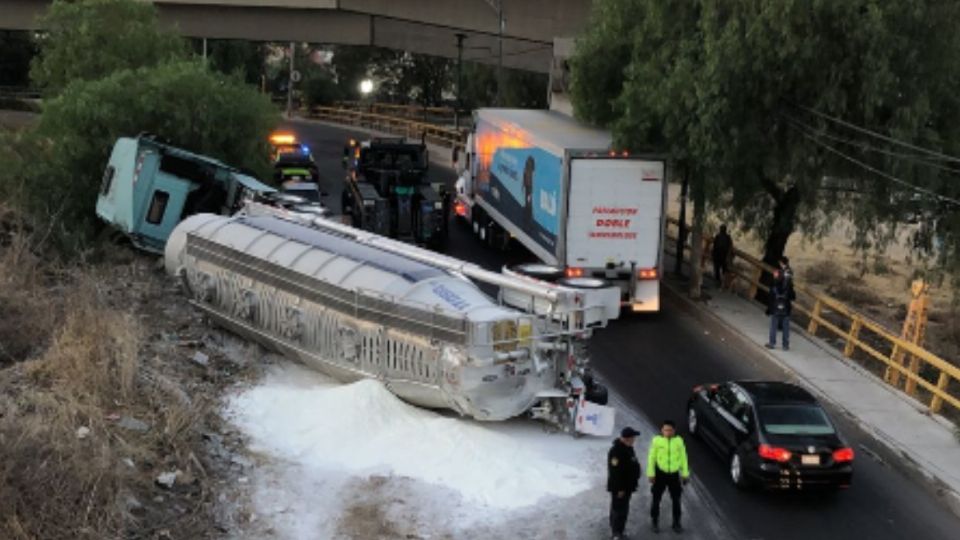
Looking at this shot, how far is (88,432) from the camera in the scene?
40.3 feet

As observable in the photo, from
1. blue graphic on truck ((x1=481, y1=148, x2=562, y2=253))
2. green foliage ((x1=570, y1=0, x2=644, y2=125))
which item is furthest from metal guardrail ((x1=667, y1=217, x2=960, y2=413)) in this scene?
green foliage ((x1=570, y1=0, x2=644, y2=125))

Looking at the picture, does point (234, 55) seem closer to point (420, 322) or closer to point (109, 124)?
point (109, 124)

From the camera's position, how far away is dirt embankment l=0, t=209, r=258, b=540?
10438mm

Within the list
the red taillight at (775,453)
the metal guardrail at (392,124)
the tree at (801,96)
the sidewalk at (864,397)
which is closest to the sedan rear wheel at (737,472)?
the red taillight at (775,453)

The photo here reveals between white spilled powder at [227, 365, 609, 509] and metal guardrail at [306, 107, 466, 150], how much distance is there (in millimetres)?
41030

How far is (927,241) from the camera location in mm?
23625

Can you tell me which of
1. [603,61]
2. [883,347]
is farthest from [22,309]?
[883,347]

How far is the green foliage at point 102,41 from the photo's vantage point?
37.1m

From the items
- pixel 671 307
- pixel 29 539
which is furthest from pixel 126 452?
pixel 671 307

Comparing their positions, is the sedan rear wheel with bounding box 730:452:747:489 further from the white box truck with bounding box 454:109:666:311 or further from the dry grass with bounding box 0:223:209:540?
the white box truck with bounding box 454:109:666:311

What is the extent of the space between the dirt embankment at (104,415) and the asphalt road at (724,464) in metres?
5.82

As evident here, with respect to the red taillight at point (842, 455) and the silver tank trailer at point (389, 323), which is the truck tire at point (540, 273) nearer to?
the silver tank trailer at point (389, 323)

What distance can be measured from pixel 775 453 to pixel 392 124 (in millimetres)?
58205

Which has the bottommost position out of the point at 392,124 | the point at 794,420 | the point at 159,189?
the point at 794,420
